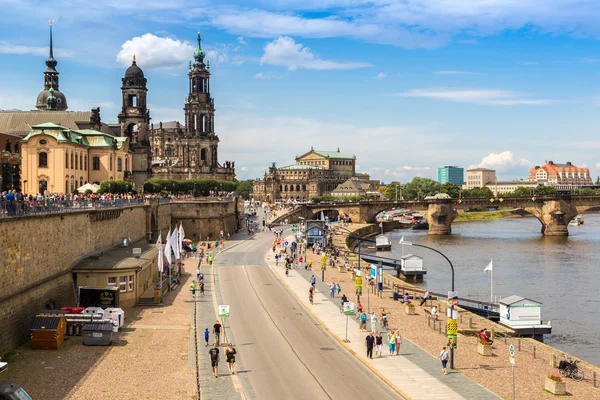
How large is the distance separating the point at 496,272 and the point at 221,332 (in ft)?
126

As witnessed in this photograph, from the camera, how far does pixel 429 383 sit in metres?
24.2

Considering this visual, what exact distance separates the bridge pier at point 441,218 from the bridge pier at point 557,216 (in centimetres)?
1504

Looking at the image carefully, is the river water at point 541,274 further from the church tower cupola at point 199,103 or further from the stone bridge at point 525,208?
the church tower cupola at point 199,103

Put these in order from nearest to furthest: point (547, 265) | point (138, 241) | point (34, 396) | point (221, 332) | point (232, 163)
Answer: point (34, 396) < point (221, 332) < point (138, 241) < point (547, 265) < point (232, 163)

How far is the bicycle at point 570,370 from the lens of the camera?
1046 inches

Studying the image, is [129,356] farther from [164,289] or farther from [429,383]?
[164,289]

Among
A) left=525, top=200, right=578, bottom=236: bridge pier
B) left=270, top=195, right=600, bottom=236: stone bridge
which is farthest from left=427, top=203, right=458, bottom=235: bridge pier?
left=525, top=200, right=578, bottom=236: bridge pier

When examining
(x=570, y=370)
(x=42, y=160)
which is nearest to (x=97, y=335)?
(x=570, y=370)

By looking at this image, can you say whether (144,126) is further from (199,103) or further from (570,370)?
(570,370)

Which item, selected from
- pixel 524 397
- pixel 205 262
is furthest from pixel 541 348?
pixel 205 262

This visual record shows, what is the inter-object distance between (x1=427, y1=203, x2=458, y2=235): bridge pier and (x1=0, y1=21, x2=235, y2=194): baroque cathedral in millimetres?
40267

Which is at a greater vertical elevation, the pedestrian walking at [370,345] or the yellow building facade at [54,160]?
the yellow building facade at [54,160]

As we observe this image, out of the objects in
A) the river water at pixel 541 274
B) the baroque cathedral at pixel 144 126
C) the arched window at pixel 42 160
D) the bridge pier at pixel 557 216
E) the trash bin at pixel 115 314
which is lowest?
the river water at pixel 541 274

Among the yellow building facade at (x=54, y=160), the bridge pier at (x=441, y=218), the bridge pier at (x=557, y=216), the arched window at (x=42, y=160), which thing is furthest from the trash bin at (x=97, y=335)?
the bridge pier at (x=557, y=216)
